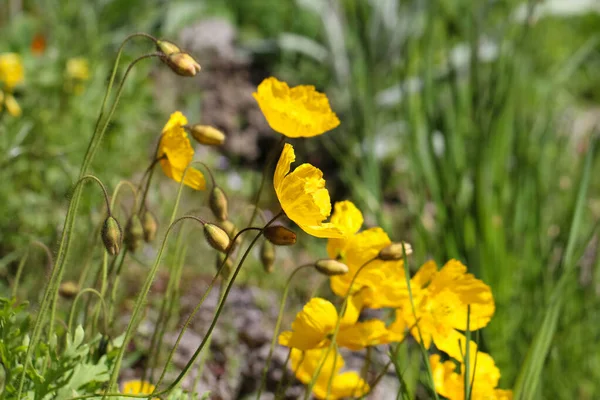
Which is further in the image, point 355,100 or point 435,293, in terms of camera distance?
point 355,100

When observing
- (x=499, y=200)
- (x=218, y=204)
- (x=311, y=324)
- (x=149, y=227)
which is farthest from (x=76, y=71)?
(x=311, y=324)

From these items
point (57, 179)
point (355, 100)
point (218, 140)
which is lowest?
point (57, 179)

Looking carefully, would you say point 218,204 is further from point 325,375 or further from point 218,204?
point 325,375

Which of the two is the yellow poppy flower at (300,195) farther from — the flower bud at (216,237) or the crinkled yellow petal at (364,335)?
the crinkled yellow petal at (364,335)

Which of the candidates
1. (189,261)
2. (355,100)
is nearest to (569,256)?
(355,100)

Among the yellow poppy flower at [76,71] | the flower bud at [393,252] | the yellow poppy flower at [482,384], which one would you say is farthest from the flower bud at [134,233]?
the yellow poppy flower at [76,71]

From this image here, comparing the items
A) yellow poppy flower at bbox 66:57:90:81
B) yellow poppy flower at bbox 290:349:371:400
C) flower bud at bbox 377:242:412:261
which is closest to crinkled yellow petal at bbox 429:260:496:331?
flower bud at bbox 377:242:412:261

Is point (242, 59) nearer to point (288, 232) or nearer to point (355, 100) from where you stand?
point (355, 100)
